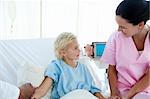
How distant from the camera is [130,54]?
1.55 metres

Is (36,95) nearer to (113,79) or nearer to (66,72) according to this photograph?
(66,72)

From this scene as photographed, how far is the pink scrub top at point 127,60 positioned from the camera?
1532mm

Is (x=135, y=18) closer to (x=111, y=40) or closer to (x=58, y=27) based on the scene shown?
(x=111, y=40)

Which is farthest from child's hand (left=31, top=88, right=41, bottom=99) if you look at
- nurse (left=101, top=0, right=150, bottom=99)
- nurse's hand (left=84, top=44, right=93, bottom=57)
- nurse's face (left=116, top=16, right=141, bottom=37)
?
nurse's hand (left=84, top=44, right=93, bottom=57)

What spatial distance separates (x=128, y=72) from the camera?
1.56 metres

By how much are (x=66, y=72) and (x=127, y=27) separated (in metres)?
0.46

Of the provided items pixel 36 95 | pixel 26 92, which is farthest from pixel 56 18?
pixel 36 95

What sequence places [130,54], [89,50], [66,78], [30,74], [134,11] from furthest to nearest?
[89,50] < [30,74] < [66,78] < [130,54] < [134,11]

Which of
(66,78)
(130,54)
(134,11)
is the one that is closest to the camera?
(134,11)

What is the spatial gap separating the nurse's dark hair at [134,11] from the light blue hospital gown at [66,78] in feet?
1.50

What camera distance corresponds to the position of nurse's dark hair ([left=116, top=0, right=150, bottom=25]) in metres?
1.43

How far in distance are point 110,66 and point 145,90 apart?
Answer: 247mm

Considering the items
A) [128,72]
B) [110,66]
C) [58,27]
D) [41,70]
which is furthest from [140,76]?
[58,27]

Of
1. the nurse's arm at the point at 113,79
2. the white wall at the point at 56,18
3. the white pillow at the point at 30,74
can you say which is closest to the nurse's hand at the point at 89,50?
the white wall at the point at 56,18
